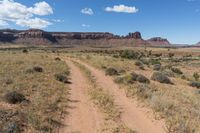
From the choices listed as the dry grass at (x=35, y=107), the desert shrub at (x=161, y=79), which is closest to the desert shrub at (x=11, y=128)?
the dry grass at (x=35, y=107)

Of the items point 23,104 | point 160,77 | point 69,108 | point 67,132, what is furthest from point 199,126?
point 160,77

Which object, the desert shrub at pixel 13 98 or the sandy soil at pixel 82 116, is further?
the desert shrub at pixel 13 98

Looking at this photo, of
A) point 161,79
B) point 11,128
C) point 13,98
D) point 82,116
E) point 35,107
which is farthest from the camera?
point 161,79

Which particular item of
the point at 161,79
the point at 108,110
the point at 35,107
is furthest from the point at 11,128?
the point at 161,79

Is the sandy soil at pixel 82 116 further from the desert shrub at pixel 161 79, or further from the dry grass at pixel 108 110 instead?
the desert shrub at pixel 161 79

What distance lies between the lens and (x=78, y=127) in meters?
11.1

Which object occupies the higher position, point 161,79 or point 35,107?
point 35,107

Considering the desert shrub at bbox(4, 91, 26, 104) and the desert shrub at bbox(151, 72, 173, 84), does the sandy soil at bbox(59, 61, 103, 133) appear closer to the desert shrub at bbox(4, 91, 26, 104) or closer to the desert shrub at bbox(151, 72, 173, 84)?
the desert shrub at bbox(4, 91, 26, 104)

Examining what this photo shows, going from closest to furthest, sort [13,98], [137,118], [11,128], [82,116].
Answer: [11,128]
[137,118]
[82,116]
[13,98]

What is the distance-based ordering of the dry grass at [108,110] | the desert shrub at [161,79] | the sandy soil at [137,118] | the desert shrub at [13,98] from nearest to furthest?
1. the dry grass at [108,110]
2. the sandy soil at [137,118]
3. the desert shrub at [13,98]
4. the desert shrub at [161,79]

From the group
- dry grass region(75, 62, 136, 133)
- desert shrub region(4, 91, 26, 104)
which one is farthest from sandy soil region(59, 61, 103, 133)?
desert shrub region(4, 91, 26, 104)

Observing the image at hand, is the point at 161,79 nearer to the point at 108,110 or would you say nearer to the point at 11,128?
the point at 108,110

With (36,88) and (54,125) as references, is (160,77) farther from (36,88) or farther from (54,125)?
(54,125)

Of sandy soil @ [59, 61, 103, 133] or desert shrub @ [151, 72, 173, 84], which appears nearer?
sandy soil @ [59, 61, 103, 133]
